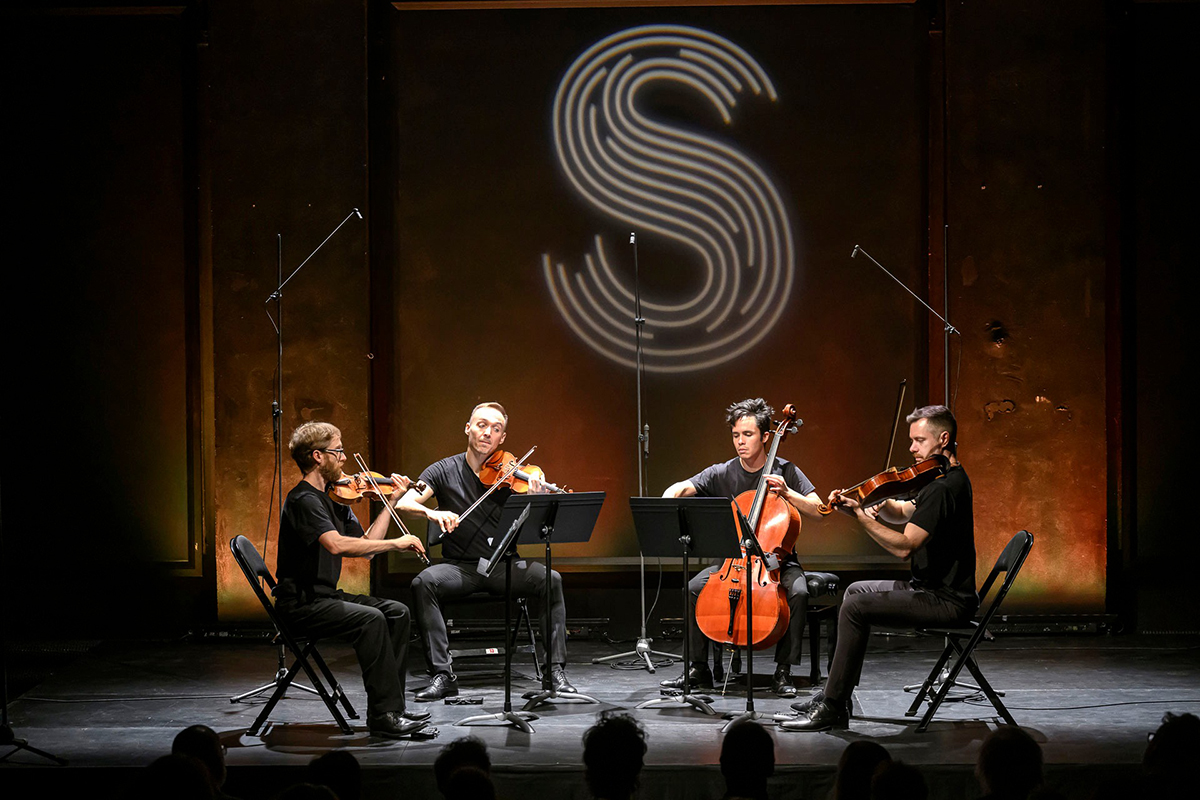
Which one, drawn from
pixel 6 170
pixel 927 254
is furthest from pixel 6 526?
pixel 927 254

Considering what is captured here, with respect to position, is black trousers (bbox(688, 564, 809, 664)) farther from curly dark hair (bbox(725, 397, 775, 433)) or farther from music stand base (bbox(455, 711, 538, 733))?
music stand base (bbox(455, 711, 538, 733))

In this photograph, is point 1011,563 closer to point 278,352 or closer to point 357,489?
point 357,489

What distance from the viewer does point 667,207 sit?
7.26 metres

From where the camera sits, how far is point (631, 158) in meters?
7.25

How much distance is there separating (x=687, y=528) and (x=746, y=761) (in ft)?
6.99

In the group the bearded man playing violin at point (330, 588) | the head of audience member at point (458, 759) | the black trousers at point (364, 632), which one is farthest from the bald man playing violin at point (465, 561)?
the head of audience member at point (458, 759)

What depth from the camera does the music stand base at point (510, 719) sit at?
16.0 ft

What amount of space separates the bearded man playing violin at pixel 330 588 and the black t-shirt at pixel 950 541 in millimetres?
2228

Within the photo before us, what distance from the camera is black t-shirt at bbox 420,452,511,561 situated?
6.09 metres

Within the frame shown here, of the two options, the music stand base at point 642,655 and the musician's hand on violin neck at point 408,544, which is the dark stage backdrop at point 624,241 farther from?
the musician's hand on violin neck at point 408,544

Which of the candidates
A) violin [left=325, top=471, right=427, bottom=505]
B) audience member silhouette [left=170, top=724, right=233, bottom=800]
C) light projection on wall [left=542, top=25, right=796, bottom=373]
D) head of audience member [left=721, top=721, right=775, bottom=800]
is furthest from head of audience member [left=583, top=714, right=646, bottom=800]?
light projection on wall [left=542, top=25, right=796, bottom=373]

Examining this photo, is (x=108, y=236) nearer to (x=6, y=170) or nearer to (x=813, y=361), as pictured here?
(x=6, y=170)

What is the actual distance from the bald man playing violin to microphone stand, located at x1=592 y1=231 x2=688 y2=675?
25.7 inches

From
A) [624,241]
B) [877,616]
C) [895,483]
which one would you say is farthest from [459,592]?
[624,241]
